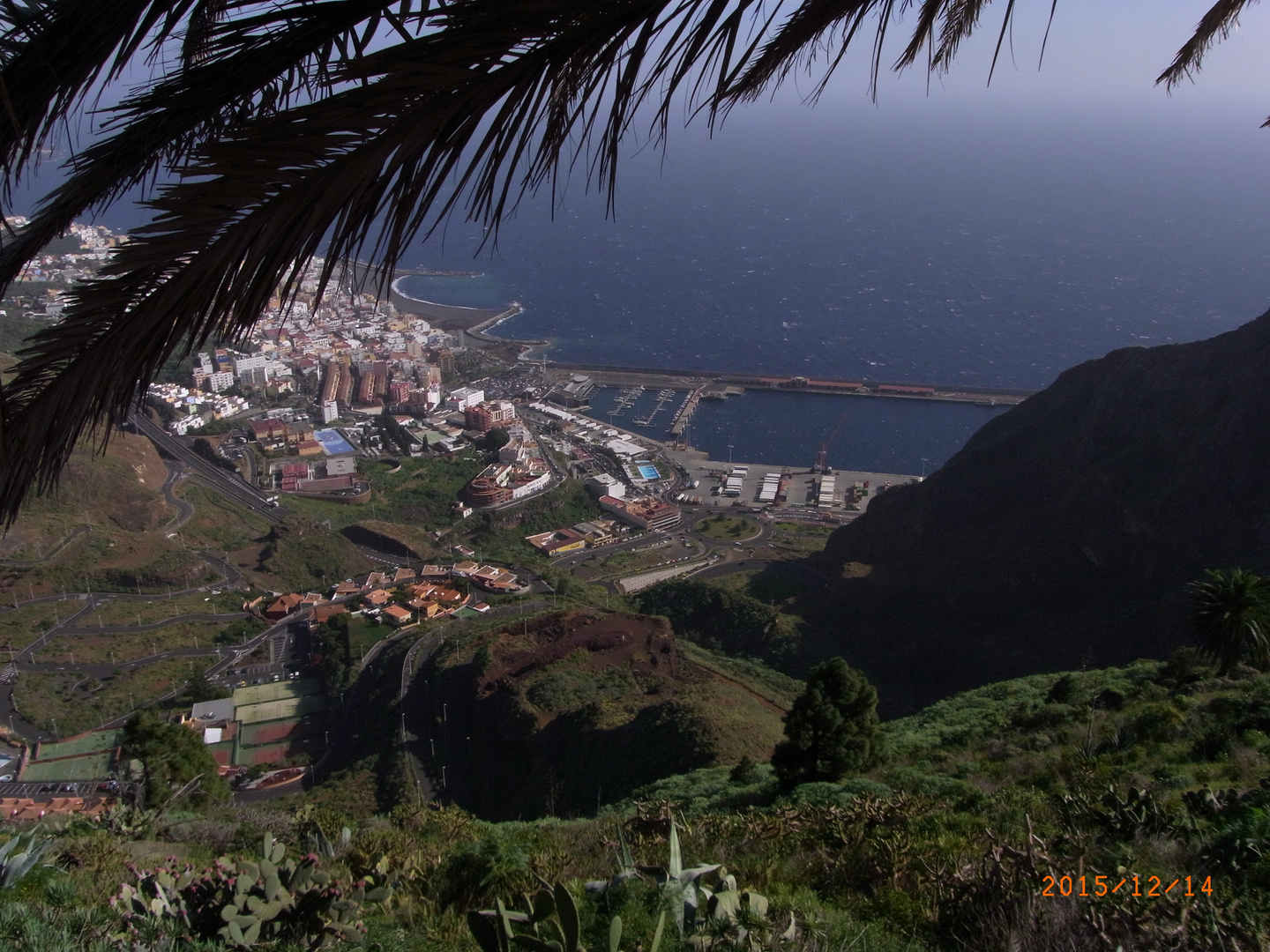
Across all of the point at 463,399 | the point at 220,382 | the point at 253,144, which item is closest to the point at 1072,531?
the point at 253,144

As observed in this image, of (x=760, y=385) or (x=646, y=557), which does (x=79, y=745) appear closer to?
(x=646, y=557)

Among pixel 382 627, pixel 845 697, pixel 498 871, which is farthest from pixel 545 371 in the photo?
pixel 498 871

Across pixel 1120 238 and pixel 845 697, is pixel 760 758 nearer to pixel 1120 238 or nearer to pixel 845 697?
pixel 845 697

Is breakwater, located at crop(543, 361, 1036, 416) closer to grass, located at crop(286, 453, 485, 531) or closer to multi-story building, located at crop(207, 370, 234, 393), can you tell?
grass, located at crop(286, 453, 485, 531)

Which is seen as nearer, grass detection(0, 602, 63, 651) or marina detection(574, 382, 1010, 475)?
grass detection(0, 602, 63, 651)

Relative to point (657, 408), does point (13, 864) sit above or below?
above
